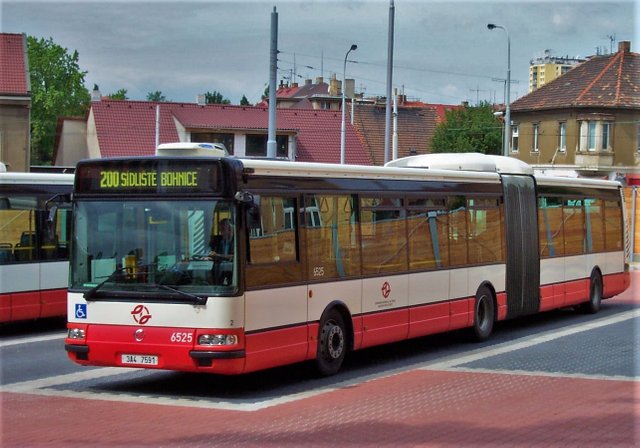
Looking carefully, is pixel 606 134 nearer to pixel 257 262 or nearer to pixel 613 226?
pixel 613 226

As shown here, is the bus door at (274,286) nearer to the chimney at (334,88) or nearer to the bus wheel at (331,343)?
the bus wheel at (331,343)

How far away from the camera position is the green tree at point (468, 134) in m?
81.9

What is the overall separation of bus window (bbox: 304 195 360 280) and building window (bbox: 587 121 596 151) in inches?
2050

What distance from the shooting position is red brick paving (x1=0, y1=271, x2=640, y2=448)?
9.48 meters

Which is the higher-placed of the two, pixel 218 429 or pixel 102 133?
pixel 102 133

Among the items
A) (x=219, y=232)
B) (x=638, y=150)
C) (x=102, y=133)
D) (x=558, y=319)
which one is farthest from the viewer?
(x=102, y=133)

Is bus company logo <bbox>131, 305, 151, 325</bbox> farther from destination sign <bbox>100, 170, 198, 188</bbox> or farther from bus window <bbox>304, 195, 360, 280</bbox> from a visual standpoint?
bus window <bbox>304, 195, 360, 280</bbox>

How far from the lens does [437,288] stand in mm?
16344

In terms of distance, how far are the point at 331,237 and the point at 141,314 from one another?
2.85 m

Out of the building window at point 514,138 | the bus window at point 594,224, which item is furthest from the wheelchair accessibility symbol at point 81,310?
the building window at point 514,138

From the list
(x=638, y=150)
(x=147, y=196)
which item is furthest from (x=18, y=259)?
(x=638, y=150)

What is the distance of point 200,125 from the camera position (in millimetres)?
68562

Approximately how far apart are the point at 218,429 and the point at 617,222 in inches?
641

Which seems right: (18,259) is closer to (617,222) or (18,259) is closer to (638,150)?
(617,222)
